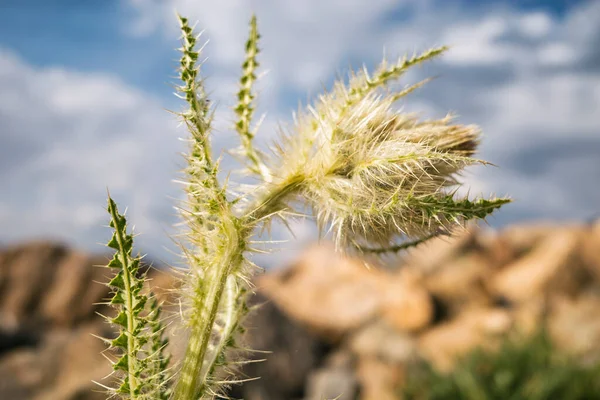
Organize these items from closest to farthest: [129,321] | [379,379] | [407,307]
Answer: [129,321], [379,379], [407,307]

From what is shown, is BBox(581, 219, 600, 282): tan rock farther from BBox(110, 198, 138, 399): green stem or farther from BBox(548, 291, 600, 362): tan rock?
BBox(110, 198, 138, 399): green stem

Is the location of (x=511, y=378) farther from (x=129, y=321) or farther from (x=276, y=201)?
(x=129, y=321)

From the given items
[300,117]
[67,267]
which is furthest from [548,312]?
[300,117]

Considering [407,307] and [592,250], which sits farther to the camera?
[592,250]

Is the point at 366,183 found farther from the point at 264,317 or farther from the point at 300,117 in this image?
the point at 264,317

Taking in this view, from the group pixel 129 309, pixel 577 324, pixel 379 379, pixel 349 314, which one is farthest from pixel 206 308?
pixel 577 324

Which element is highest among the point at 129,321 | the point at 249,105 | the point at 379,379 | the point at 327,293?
the point at 327,293

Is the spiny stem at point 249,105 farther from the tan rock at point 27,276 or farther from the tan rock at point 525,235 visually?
the tan rock at point 525,235

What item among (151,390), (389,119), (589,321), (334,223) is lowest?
(151,390)
